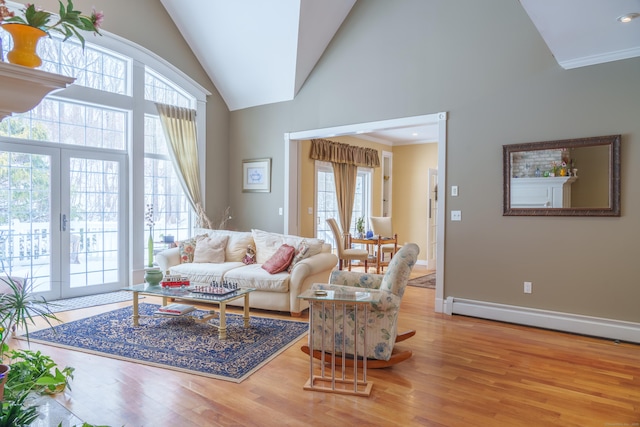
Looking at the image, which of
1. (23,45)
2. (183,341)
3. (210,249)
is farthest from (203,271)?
(23,45)

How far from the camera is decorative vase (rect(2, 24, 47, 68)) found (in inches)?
64.6

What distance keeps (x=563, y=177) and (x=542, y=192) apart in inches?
9.1

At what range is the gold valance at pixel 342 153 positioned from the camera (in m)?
6.90

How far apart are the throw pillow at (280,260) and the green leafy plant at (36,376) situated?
2.15 m

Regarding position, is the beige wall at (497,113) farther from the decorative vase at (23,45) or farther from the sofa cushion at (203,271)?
the decorative vase at (23,45)

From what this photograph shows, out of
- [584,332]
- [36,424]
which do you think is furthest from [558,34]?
[36,424]

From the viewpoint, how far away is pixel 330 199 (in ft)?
25.3

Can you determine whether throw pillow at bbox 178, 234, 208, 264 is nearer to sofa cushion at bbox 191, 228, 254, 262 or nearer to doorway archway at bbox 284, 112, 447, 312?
sofa cushion at bbox 191, 228, 254, 262

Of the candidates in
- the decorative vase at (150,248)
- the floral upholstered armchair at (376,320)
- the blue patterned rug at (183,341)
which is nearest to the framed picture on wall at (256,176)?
the decorative vase at (150,248)

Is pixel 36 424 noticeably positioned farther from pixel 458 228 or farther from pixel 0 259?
pixel 458 228

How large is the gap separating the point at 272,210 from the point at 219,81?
Result: 90.8 inches

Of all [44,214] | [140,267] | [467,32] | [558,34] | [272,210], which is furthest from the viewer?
[272,210]

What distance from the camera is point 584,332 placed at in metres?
3.77

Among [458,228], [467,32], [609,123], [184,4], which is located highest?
[184,4]
